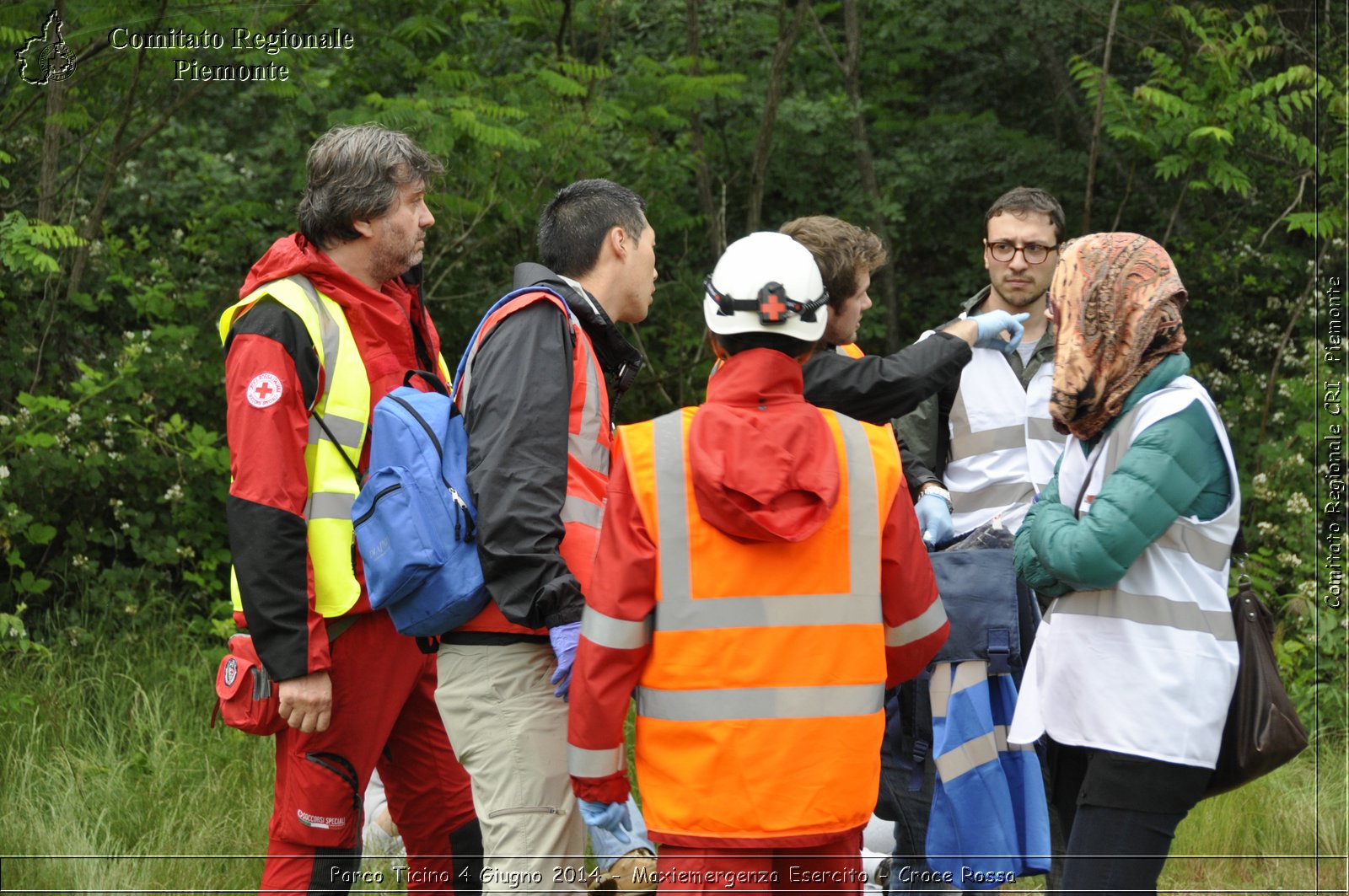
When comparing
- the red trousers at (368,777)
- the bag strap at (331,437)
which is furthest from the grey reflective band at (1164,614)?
the bag strap at (331,437)

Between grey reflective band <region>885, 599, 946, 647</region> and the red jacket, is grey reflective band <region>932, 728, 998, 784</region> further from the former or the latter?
the red jacket

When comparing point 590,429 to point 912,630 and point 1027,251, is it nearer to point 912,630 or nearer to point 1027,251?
point 912,630

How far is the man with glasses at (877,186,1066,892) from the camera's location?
3.65 metres

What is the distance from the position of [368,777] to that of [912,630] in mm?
1489

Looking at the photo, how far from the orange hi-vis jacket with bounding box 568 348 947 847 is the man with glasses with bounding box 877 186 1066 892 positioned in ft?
3.71

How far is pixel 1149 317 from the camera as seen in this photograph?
2.82 m

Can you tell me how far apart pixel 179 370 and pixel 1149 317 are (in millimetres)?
5541

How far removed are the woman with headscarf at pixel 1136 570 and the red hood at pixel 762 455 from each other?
680 millimetres

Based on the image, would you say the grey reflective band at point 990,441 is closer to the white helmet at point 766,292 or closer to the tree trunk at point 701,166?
the white helmet at point 766,292

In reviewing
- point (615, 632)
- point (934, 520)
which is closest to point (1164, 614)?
point (934, 520)

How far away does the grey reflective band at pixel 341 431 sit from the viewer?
3.16m

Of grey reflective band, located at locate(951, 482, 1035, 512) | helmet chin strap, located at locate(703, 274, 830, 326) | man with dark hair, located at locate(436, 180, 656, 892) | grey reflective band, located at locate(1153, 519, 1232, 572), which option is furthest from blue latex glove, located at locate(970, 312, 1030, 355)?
helmet chin strap, located at locate(703, 274, 830, 326)

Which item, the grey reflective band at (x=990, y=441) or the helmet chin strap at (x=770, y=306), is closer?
the helmet chin strap at (x=770, y=306)

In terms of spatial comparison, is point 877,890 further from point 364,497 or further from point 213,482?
point 213,482
